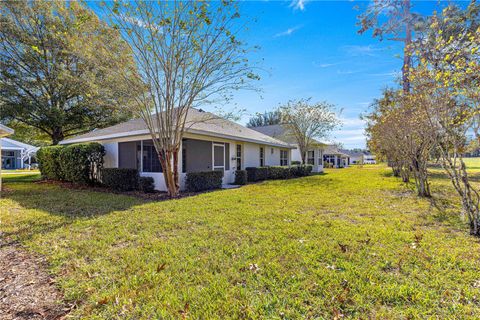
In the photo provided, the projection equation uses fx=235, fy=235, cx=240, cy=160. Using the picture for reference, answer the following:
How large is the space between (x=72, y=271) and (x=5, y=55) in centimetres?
1952

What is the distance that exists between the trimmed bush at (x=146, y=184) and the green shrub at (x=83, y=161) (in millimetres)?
2806

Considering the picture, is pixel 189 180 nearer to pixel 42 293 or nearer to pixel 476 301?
pixel 42 293

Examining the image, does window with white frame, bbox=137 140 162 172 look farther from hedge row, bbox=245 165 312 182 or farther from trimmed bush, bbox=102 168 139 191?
hedge row, bbox=245 165 312 182

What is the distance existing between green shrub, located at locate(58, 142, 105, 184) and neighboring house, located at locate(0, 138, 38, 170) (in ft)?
89.9

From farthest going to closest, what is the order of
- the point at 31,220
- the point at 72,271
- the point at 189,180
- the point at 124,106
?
the point at 189,180 → the point at 124,106 → the point at 31,220 → the point at 72,271

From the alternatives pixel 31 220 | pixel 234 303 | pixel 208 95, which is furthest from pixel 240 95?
pixel 234 303

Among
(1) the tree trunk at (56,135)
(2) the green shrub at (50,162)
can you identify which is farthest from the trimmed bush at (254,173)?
(1) the tree trunk at (56,135)

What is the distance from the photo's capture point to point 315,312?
2209mm

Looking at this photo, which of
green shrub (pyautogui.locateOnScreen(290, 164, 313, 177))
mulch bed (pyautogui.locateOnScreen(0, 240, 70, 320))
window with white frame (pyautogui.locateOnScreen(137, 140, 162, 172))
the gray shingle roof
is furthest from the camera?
green shrub (pyautogui.locateOnScreen(290, 164, 313, 177))

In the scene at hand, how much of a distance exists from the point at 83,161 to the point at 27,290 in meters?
9.53

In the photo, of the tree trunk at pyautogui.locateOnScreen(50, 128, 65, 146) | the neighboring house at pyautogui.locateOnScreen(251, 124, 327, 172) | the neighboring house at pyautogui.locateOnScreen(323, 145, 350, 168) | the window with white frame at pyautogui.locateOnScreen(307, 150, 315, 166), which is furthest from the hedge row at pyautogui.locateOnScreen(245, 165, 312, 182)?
the neighboring house at pyautogui.locateOnScreen(323, 145, 350, 168)

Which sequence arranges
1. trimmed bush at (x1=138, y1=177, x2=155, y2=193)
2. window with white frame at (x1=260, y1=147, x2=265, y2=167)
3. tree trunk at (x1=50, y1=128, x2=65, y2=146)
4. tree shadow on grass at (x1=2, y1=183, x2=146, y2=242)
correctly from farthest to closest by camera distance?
tree trunk at (x1=50, y1=128, x2=65, y2=146), window with white frame at (x1=260, y1=147, x2=265, y2=167), trimmed bush at (x1=138, y1=177, x2=155, y2=193), tree shadow on grass at (x1=2, y1=183, x2=146, y2=242)

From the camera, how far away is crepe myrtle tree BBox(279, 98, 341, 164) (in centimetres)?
2072

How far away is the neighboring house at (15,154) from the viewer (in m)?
30.9
